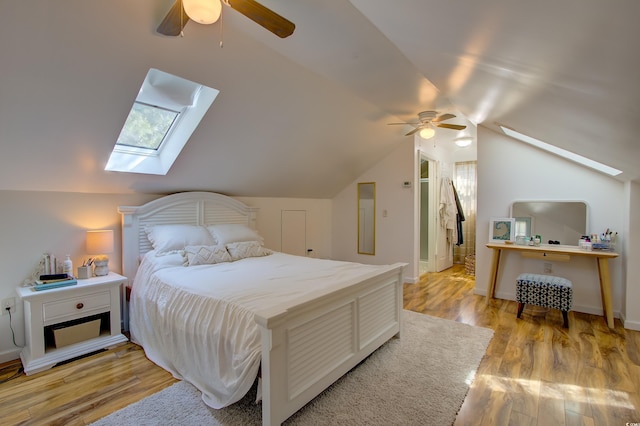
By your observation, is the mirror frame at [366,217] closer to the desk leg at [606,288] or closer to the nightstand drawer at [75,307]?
the desk leg at [606,288]

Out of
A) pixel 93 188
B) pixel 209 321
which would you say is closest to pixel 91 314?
pixel 93 188

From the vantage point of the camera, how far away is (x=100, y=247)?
2844mm

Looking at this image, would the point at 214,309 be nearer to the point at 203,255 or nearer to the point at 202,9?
the point at 203,255

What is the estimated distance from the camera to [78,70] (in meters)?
2.04

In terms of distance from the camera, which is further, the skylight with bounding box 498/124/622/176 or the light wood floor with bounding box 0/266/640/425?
the skylight with bounding box 498/124/622/176

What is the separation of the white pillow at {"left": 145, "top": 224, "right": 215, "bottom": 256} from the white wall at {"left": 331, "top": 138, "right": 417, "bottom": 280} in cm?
290

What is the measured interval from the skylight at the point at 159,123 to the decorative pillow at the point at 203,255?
90 cm

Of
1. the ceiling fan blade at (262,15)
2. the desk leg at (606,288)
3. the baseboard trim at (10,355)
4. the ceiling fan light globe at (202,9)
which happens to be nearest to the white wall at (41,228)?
the baseboard trim at (10,355)

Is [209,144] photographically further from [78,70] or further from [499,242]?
[499,242]

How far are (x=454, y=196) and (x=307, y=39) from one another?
4.79m

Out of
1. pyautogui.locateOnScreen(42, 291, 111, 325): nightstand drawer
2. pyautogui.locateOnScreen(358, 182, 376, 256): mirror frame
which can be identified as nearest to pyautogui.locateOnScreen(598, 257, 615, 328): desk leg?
pyautogui.locateOnScreen(358, 182, 376, 256): mirror frame

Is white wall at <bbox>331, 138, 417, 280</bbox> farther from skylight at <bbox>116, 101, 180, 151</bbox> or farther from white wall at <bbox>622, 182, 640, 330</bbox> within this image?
skylight at <bbox>116, 101, 180, 151</bbox>

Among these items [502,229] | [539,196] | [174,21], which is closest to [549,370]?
[502,229]

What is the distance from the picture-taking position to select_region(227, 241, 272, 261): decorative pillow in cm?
344
